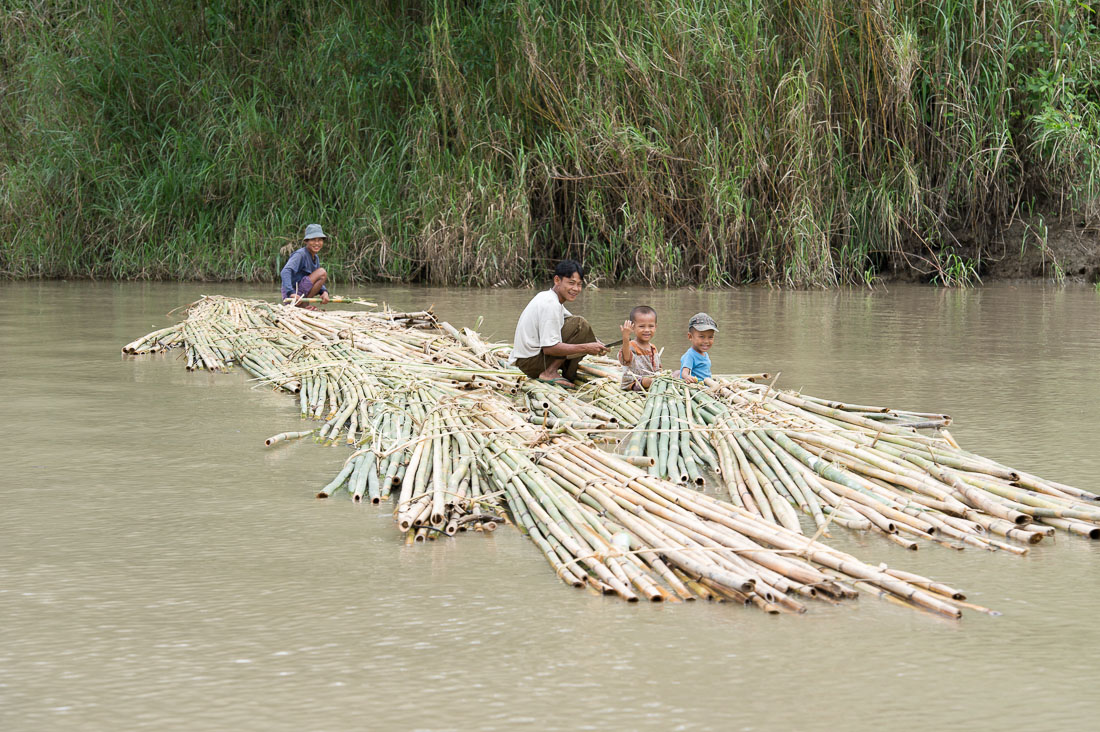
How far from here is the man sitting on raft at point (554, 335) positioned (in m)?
5.44

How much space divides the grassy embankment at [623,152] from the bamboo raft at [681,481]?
277 inches

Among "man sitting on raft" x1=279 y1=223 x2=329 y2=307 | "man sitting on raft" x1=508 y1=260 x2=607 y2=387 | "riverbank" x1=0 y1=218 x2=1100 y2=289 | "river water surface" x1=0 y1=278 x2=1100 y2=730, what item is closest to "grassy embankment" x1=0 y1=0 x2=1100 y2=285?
"riverbank" x1=0 y1=218 x2=1100 y2=289

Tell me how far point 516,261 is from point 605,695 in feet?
35.1

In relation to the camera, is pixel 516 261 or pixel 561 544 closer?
pixel 561 544

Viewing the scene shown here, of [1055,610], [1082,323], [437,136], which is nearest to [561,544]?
[1055,610]

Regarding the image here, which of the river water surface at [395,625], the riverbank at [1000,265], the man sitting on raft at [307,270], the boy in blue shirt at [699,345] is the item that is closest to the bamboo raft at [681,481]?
the river water surface at [395,625]

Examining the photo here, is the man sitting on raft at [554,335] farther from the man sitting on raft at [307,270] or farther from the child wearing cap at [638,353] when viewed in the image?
the man sitting on raft at [307,270]

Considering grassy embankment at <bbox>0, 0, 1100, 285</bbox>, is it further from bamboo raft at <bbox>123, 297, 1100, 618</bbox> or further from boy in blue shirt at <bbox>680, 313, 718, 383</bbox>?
bamboo raft at <bbox>123, 297, 1100, 618</bbox>

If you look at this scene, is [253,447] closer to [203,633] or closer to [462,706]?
[203,633]

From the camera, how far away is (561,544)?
10.2ft

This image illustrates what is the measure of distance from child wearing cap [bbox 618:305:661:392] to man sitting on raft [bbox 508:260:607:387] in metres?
0.13

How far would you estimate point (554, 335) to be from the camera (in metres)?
5.46

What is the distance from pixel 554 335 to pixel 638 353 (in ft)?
1.28

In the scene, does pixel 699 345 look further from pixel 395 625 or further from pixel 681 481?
pixel 395 625
